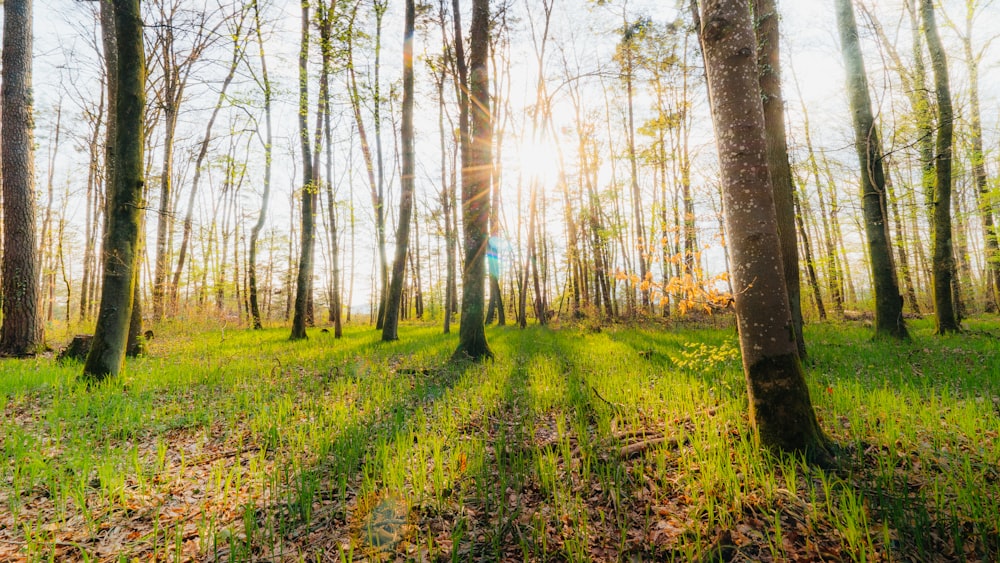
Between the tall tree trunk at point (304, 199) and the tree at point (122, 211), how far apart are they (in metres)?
5.26

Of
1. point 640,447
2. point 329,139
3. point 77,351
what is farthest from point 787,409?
point 329,139

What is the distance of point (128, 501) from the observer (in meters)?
2.30

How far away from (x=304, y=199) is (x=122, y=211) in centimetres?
588

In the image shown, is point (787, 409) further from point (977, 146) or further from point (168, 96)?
point (977, 146)

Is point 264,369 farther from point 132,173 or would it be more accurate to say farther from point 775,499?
point 775,499

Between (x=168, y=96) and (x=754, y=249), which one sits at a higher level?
(x=168, y=96)

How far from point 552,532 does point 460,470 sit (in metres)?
0.86

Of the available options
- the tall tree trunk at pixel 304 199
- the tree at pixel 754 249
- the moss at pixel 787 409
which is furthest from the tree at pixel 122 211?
the moss at pixel 787 409

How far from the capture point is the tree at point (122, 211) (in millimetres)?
4828

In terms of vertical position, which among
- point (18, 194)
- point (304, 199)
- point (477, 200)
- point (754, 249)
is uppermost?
point (304, 199)

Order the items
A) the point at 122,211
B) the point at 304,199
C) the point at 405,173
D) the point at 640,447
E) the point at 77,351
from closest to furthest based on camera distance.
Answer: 1. the point at 640,447
2. the point at 122,211
3. the point at 77,351
4. the point at 405,173
5. the point at 304,199

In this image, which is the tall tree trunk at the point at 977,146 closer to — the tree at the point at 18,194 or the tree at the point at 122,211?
the tree at the point at 122,211

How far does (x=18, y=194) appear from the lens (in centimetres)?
716

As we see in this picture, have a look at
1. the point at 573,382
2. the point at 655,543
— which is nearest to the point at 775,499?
the point at 655,543
